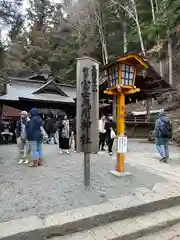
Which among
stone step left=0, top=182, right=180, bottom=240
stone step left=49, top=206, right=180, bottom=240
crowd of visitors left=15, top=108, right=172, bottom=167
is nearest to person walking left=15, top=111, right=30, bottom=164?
crowd of visitors left=15, top=108, right=172, bottom=167

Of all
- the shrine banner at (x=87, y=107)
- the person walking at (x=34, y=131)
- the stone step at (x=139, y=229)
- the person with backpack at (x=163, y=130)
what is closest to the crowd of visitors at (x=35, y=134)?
the person walking at (x=34, y=131)

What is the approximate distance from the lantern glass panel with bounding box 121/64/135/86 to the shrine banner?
1.01 metres

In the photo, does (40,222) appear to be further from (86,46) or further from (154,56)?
(86,46)

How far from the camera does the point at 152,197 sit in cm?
427

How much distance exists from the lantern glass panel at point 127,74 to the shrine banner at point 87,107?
1.01 m

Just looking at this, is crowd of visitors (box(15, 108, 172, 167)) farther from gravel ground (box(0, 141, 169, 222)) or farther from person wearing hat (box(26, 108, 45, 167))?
gravel ground (box(0, 141, 169, 222))

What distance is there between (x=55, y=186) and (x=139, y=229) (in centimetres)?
201

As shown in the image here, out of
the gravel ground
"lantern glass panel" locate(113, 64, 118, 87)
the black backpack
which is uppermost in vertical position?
"lantern glass panel" locate(113, 64, 118, 87)

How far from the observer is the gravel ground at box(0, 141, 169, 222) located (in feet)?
12.5

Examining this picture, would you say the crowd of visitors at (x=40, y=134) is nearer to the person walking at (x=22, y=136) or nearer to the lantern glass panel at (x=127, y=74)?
the person walking at (x=22, y=136)

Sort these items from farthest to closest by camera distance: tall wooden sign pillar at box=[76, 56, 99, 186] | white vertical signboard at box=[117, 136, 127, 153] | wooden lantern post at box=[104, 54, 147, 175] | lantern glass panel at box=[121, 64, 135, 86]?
1. lantern glass panel at box=[121, 64, 135, 86]
2. wooden lantern post at box=[104, 54, 147, 175]
3. white vertical signboard at box=[117, 136, 127, 153]
4. tall wooden sign pillar at box=[76, 56, 99, 186]

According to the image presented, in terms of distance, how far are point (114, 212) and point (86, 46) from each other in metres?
28.3

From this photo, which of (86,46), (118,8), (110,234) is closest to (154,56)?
(118,8)

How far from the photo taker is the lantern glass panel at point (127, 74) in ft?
19.0
